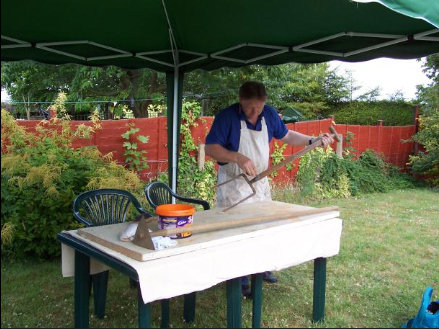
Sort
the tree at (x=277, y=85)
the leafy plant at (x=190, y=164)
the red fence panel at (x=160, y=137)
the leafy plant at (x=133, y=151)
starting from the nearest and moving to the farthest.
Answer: the red fence panel at (x=160, y=137)
the leafy plant at (x=133, y=151)
the leafy plant at (x=190, y=164)
the tree at (x=277, y=85)

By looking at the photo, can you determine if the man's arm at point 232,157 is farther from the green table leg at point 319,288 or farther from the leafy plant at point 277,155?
the leafy plant at point 277,155

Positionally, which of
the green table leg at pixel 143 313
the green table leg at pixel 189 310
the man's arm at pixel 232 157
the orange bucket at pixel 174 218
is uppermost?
the man's arm at pixel 232 157

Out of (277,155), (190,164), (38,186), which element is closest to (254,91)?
(38,186)

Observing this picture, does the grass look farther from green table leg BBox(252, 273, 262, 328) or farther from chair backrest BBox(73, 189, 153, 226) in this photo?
chair backrest BBox(73, 189, 153, 226)

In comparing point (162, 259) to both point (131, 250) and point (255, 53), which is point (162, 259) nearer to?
point (131, 250)

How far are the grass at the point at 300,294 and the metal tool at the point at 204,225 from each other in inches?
32.6

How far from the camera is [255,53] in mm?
3982

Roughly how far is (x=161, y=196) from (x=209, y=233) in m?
1.50

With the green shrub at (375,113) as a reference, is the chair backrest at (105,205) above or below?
below

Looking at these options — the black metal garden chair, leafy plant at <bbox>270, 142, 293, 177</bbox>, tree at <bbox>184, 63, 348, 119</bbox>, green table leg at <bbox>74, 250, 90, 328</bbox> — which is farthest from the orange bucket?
leafy plant at <bbox>270, 142, 293, 177</bbox>

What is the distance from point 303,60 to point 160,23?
57.7 inches

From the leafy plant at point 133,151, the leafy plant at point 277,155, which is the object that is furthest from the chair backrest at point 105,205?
the leafy plant at point 277,155

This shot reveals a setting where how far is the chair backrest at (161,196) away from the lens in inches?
125

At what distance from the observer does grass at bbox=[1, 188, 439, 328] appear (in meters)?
2.76
